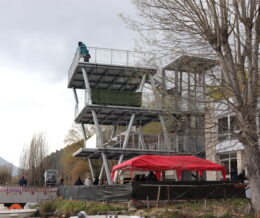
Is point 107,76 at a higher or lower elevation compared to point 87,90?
higher

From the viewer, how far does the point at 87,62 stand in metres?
31.0

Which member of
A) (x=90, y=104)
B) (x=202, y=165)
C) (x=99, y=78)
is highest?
(x=99, y=78)

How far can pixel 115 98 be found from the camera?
31312mm

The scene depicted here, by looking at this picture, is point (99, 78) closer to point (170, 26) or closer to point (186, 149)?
point (186, 149)

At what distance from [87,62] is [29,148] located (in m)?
33.7

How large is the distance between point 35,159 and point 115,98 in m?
32.6

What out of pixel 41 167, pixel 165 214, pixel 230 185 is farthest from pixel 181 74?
pixel 41 167

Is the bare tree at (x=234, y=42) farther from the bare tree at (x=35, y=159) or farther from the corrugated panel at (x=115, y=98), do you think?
the bare tree at (x=35, y=159)

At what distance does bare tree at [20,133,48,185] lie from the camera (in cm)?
5864

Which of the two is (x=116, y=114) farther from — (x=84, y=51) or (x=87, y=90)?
(x=84, y=51)

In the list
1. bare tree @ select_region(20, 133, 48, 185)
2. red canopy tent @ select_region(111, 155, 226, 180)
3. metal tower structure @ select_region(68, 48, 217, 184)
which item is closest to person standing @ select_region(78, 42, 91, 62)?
metal tower structure @ select_region(68, 48, 217, 184)

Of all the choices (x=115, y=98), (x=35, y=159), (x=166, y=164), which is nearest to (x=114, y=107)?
(x=115, y=98)

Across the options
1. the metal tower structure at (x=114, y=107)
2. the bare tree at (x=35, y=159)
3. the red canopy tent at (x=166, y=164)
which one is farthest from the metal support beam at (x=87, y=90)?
the bare tree at (x=35, y=159)

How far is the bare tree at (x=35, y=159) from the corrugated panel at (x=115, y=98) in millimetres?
30282
